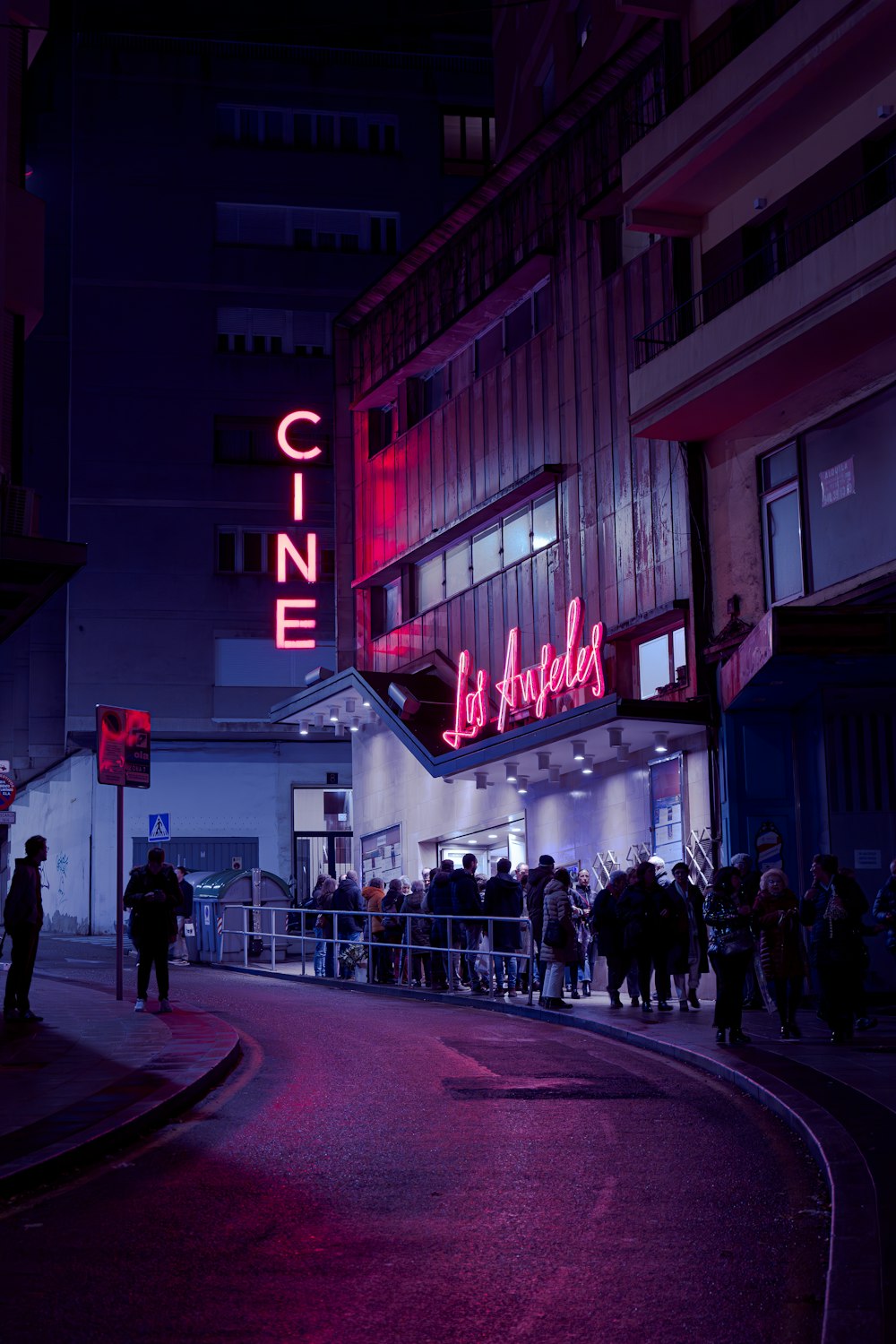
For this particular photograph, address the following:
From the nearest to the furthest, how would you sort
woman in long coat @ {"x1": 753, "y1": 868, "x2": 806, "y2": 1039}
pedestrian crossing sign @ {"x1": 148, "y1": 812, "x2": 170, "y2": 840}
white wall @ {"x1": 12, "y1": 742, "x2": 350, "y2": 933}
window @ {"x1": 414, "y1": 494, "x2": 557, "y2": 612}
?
1. woman in long coat @ {"x1": 753, "y1": 868, "x2": 806, "y2": 1039}
2. window @ {"x1": 414, "y1": 494, "x2": 557, "y2": 612}
3. pedestrian crossing sign @ {"x1": 148, "y1": 812, "x2": 170, "y2": 840}
4. white wall @ {"x1": 12, "y1": 742, "x2": 350, "y2": 933}

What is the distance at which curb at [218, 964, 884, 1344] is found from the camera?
5.43 m

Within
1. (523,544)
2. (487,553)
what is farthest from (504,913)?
(487,553)

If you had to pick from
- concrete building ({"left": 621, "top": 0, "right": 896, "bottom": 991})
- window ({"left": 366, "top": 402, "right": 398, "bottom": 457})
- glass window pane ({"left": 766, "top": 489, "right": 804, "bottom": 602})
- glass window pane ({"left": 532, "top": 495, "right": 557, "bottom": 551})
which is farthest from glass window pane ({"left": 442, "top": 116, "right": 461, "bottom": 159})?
glass window pane ({"left": 766, "top": 489, "right": 804, "bottom": 602})

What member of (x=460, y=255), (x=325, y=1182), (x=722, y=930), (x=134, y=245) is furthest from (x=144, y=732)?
(x=134, y=245)

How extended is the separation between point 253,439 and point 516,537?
18.2m

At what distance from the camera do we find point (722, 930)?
48.9 feet

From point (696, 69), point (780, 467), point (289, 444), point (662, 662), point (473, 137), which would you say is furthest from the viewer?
point (473, 137)

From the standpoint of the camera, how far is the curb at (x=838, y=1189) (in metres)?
5.43

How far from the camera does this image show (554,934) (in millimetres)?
19375

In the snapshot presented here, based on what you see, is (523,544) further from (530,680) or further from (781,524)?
(781,524)

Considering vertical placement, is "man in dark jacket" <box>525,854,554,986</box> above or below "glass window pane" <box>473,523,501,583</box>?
below

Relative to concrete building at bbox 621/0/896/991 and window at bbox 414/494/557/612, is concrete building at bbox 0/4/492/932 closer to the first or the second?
window at bbox 414/494/557/612

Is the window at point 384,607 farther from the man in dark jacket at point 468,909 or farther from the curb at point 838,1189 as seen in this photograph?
the curb at point 838,1189

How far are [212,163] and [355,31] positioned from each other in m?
6.47
